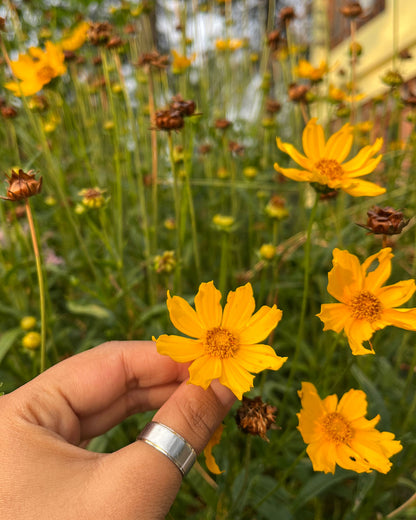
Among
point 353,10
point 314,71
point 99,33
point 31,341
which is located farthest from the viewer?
point 314,71

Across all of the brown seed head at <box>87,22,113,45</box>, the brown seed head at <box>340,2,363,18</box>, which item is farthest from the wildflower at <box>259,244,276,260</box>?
the brown seed head at <box>340,2,363,18</box>

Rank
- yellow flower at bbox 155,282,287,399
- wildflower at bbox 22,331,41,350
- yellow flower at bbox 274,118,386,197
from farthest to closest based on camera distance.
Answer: wildflower at bbox 22,331,41,350 → yellow flower at bbox 274,118,386,197 → yellow flower at bbox 155,282,287,399

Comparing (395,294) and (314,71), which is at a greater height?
(314,71)

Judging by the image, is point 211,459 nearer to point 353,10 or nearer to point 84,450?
point 84,450

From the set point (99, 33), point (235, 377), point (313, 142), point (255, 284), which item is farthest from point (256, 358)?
point (99, 33)

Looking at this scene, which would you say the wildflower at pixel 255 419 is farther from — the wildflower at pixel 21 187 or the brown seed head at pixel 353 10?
the brown seed head at pixel 353 10

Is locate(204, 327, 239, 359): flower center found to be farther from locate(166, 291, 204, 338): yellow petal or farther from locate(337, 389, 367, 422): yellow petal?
locate(337, 389, 367, 422): yellow petal
